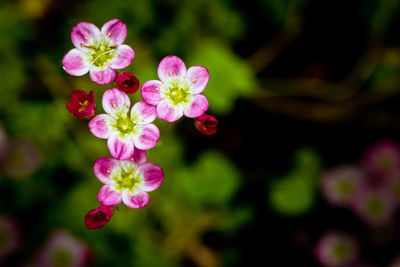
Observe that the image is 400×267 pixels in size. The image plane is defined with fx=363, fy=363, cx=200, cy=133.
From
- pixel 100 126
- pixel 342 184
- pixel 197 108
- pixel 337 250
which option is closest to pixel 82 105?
pixel 100 126

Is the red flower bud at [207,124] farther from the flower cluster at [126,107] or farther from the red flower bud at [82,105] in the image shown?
the red flower bud at [82,105]

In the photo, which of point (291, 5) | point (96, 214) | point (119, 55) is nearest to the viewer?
point (96, 214)

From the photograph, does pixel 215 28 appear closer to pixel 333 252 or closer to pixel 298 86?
pixel 298 86

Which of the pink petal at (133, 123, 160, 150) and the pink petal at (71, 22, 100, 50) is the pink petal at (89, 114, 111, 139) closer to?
the pink petal at (133, 123, 160, 150)

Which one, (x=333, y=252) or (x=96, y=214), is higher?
(x=333, y=252)

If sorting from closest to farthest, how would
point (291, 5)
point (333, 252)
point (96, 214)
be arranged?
point (96, 214), point (333, 252), point (291, 5)

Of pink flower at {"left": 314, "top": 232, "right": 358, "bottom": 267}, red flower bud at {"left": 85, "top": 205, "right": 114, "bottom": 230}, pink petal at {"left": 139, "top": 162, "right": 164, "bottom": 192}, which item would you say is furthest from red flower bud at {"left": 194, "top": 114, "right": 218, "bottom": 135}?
pink flower at {"left": 314, "top": 232, "right": 358, "bottom": 267}

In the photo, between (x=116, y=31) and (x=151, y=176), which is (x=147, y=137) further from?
(x=116, y=31)

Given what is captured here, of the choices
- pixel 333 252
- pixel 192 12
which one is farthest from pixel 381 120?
pixel 192 12
